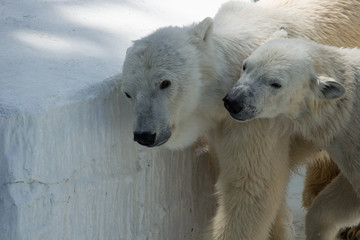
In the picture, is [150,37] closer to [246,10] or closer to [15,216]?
[246,10]

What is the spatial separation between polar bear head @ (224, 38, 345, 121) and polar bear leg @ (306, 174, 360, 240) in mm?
744

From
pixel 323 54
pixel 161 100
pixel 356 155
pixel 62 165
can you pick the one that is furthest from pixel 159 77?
pixel 356 155

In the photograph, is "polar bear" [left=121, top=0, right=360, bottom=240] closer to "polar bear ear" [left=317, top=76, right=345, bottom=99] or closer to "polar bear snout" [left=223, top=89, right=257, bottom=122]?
"polar bear snout" [left=223, top=89, right=257, bottom=122]

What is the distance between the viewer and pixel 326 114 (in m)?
3.13

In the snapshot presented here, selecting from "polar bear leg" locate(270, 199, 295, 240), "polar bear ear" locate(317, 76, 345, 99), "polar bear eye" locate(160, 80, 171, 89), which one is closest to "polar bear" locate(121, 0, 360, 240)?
"polar bear eye" locate(160, 80, 171, 89)

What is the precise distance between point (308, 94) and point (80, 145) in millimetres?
1122

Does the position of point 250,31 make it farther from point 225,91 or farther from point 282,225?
point 282,225

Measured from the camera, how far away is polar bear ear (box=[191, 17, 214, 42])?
3.12m

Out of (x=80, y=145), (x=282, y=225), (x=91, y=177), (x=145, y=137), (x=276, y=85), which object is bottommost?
(x=282, y=225)

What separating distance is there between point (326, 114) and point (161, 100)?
84 cm

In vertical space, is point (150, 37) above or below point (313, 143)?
above

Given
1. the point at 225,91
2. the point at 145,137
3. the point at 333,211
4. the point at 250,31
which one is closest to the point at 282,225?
the point at 333,211

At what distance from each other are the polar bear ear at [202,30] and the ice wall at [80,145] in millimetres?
508

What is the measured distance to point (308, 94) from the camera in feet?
9.99
